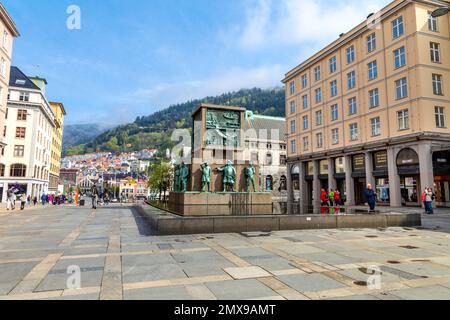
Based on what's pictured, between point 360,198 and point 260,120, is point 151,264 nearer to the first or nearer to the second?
point 360,198

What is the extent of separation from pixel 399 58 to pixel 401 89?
3629mm

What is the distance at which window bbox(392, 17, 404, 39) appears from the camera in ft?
109

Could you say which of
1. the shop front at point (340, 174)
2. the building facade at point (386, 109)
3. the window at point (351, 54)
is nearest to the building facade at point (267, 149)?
the building facade at point (386, 109)

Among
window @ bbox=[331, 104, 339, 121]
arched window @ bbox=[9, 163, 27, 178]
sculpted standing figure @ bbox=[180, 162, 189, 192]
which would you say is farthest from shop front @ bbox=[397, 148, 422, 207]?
arched window @ bbox=[9, 163, 27, 178]

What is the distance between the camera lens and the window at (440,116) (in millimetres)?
31078

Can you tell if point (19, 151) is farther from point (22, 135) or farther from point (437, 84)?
point (437, 84)

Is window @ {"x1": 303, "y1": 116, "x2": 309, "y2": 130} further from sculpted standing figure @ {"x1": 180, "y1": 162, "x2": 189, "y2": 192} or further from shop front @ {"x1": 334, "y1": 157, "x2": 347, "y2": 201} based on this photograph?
sculpted standing figure @ {"x1": 180, "y1": 162, "x2": 189, "y2": 192}

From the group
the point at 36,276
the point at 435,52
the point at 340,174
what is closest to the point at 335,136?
the point at 340,174

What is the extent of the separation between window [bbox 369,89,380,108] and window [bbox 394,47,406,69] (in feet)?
12.7

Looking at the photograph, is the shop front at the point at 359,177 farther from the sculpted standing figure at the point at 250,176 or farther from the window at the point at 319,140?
the sculpted standing figure at the point at 250,176

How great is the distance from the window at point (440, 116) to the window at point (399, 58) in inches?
244

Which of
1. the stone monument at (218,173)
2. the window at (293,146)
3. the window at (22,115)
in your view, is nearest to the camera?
the stone monument at (218,173)

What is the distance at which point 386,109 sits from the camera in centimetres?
3450

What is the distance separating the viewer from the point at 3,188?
55594 mm
